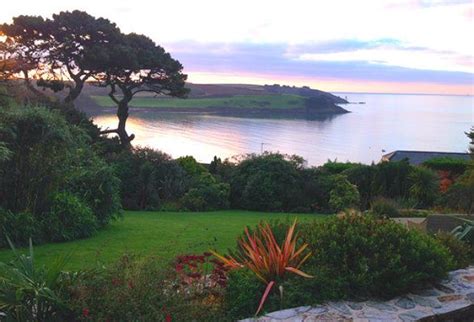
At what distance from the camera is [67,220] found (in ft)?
29.5

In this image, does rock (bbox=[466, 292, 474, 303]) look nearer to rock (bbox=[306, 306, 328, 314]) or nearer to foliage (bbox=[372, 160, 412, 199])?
rock (bbox=[306, 306, 328, 314])

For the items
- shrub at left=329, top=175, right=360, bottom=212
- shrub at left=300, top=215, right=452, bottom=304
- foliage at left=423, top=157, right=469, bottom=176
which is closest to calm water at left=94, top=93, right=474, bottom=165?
foliage at left=423, top=157, right=469, bottom=176

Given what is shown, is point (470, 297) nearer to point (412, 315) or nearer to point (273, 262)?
point (412, 315)

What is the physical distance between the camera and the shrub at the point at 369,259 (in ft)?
16.5

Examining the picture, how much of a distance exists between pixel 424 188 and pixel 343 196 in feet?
10.4

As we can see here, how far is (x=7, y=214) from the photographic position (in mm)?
8328

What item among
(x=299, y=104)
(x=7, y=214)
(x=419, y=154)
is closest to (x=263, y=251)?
(x=7, y=214)

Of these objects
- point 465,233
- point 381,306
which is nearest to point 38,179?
point 381,306

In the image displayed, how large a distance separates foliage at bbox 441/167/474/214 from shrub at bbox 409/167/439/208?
1.23m

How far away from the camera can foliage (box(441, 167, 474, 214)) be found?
14000 millimetres

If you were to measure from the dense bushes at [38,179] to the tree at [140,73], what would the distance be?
819 inches

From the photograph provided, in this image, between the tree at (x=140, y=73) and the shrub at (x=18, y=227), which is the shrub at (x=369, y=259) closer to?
the shrub at (x=18, y=227)

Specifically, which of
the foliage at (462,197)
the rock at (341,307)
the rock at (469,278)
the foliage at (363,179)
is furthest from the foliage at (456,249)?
the foliage at (363,179)

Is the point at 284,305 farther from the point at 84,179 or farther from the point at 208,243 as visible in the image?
the point at 84,179
